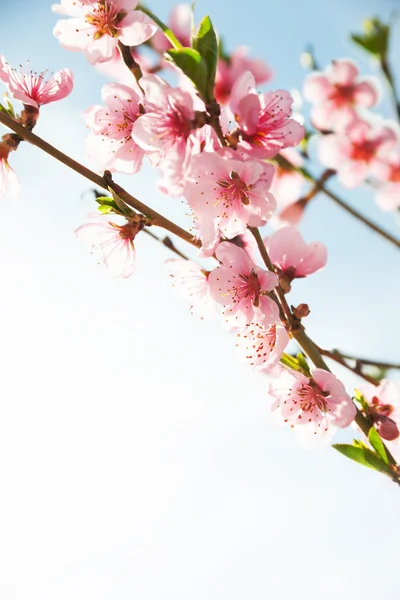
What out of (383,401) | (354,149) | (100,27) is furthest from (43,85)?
(354,149)

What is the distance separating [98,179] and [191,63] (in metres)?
0.33

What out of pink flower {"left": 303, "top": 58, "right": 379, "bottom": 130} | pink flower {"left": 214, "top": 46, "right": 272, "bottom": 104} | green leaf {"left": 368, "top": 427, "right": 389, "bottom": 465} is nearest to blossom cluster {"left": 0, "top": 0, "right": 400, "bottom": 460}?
green leaf {"left": 368, "top": 427, "right": 389, "bottom": 465}

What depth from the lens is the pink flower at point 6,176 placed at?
4.42ft

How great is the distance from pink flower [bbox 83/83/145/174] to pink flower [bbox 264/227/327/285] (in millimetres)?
459

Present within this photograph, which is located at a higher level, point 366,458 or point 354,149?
point 354,149

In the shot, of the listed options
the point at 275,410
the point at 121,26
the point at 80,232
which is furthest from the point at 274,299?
the point at 121,26

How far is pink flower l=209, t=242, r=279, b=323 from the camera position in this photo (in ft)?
4.20

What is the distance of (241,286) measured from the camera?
1.35 metres

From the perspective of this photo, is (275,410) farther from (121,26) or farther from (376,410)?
(121,26)

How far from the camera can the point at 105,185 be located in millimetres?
1197

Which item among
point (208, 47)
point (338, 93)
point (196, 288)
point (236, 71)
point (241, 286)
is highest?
point (236, 71)

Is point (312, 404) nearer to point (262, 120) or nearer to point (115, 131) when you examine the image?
point (262, 120)

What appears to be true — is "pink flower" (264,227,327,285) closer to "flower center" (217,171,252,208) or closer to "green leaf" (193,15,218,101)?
"flower center" (217,171,252,208)

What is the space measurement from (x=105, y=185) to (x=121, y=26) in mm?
467
